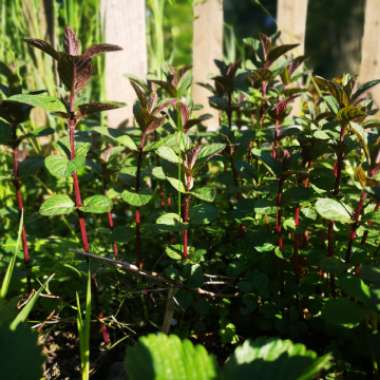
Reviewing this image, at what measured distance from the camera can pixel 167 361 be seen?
38.4 inches

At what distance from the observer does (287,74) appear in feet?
5.83

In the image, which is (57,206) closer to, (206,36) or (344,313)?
(344,313)

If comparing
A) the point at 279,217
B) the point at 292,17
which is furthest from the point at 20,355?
the point at 292,17

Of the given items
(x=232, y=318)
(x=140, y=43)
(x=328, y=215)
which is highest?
(x=140, y=43)

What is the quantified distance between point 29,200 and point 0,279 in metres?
0.61

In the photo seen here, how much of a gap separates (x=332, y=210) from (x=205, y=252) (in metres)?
0.45

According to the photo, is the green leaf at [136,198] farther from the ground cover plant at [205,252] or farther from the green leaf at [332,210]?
the green leaf at [332,210]

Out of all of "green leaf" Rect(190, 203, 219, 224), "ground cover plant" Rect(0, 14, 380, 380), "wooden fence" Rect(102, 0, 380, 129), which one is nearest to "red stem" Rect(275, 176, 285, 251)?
"ground cover plant" Rect(0, 14, 380, 380)

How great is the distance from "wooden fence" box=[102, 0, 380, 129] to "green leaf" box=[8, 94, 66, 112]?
33.9 inches

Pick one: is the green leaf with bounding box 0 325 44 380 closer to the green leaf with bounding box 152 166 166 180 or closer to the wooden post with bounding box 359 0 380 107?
the green leaf with bounding box 152 166 166 180

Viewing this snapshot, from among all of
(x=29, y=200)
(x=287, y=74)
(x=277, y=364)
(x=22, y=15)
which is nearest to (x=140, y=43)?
(x=22, y=15)

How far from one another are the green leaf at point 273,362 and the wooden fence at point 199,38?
126cm

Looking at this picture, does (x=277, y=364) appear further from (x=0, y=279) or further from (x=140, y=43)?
(x=140, y=43)

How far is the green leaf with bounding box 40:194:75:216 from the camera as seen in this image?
1307mm
